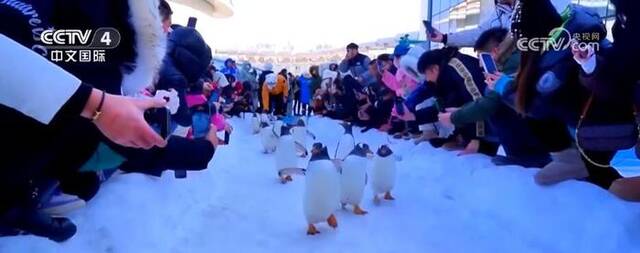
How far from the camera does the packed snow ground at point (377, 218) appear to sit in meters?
2.60

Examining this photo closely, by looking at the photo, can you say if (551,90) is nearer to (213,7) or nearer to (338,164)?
(338,164)

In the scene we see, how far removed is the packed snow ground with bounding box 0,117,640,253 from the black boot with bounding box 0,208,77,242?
0.41 feet

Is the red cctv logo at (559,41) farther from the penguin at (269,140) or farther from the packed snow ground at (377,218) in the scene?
the penguin at (269,140)

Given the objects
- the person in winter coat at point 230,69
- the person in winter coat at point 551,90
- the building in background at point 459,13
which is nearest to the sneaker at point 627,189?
the person in winter coat at point 551,90

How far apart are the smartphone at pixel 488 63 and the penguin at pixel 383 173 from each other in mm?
1039

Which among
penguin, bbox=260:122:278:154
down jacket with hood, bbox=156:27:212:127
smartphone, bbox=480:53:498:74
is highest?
down jacket with hood, bbox=156:27:212:127

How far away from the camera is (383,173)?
4.23 metres

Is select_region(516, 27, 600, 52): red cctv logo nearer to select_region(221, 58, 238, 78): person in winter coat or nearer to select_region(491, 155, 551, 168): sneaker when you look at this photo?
select_region(491, 155, 551, 168): sneaker

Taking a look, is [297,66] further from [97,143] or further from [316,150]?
[97,143]

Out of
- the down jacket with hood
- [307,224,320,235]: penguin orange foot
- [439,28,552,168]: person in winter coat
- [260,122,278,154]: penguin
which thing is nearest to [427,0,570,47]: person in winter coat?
[439,28,552,168]: person in winter coat

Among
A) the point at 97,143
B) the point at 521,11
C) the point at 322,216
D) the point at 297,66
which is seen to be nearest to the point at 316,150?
the point at 322,216

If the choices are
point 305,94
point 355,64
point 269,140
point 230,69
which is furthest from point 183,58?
point 230,69

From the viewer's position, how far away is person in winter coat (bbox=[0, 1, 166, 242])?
0.86 m

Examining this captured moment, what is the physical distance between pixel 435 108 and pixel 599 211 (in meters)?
3.31
